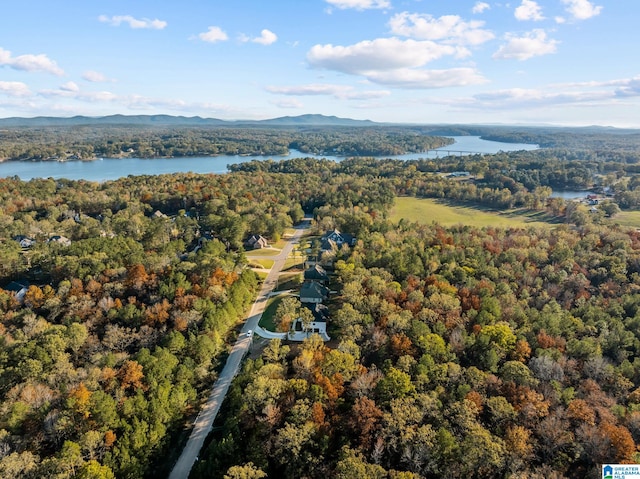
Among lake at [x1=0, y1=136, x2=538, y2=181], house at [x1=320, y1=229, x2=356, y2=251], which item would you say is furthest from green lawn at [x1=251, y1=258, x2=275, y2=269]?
lake at [x1=0, y1=136, x2=538, y2=181]

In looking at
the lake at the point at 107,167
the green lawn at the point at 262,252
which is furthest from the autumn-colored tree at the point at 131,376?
Answer: the lake at the point at 107,167

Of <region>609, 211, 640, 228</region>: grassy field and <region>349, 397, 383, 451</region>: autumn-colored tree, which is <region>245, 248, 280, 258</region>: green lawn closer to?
<region>349, 397, 383, 451</region>: autumn-colored tree

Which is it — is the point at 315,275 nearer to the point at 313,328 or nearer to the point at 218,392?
the point at 313,328

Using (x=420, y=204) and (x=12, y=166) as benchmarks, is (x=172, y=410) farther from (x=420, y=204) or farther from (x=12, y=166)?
(x=12, y=166)

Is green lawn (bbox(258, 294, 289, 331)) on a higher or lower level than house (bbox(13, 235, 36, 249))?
lower

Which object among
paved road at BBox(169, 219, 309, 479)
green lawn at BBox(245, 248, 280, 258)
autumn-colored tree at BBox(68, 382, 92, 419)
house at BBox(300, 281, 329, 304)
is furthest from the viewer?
green lawn at BBox(245, 248, 280, 258)

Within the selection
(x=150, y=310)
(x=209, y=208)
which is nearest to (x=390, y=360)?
(x=150, y=310)
